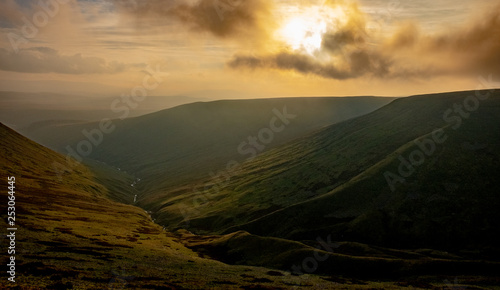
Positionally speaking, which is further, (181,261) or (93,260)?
(181,261)

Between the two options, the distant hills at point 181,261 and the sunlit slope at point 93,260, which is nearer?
the sunlit slope at point 93,260

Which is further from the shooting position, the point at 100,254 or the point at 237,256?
the point at 237,256

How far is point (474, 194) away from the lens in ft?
567

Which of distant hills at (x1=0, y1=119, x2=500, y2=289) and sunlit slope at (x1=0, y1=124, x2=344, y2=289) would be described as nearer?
sunlit slope at (x1=0, y1=124, x2=344, y2=289)

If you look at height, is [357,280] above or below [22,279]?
below

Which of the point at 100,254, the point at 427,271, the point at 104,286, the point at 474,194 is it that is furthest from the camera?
the point at 474,194

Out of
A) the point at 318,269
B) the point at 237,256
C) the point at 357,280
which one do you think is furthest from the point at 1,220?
the point at 357,280

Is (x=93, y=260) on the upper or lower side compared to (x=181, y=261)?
upper

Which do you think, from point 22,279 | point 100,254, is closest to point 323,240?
point 100,254

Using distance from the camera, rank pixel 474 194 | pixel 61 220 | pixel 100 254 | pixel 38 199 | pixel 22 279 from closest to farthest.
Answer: pixel 22 279
pixel 100 254
pixel 61 220
pixel 38 199
pixel 474 194

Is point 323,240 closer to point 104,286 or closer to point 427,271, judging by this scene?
point 427,271

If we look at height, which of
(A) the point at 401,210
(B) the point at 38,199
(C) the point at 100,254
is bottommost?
(C) the point at 100,254

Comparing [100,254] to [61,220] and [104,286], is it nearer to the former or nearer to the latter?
[104,286]

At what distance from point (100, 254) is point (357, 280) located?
74.7m
